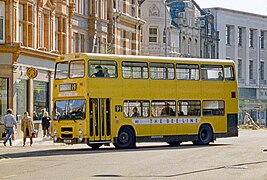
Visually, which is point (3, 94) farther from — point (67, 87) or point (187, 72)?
point (187, 72)

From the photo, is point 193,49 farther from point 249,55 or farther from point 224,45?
point 249,55

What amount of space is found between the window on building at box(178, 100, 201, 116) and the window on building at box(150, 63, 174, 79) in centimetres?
148

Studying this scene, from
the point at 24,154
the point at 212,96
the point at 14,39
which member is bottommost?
the point at 24,154

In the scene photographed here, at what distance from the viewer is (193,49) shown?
3386 inches

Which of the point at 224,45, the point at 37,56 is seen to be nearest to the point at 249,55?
the point at 224,45

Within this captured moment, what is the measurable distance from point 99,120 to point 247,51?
2663 inches

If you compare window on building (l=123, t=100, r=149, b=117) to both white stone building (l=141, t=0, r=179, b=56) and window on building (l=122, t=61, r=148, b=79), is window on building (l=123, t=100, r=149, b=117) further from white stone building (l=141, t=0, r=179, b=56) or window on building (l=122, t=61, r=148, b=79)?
white stone building (l=141, t=0, r=179, b=56)

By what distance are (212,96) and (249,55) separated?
207 feet

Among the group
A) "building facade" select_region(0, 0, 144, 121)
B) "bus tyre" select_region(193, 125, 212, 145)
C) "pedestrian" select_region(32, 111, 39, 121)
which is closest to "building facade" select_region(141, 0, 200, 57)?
"building facade" select_region(0, 0, 144, 121)

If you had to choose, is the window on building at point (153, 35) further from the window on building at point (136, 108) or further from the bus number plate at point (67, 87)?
the bus number plate at point (67, 87)

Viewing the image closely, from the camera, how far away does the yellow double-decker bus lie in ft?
107

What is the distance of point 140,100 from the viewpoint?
114 feet

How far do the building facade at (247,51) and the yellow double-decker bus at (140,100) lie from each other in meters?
56.1

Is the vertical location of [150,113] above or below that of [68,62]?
below
